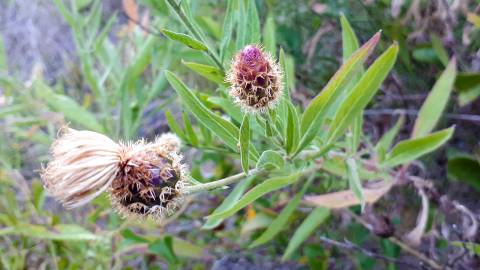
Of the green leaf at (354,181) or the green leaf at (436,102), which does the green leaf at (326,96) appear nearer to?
the green leaf at (354,181)

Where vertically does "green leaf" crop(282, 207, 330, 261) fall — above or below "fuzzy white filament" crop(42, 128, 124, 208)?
below

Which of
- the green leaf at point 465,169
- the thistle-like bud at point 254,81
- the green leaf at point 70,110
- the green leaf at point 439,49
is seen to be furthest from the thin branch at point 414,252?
the green leaf at point 70,110

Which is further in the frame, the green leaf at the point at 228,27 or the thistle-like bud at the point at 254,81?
the green leaf at the point at 228,27

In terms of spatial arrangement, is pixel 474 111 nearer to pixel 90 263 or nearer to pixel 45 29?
pixel 90 263

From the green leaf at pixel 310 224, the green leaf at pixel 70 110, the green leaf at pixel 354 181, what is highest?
the green leaf at pixel 70 110

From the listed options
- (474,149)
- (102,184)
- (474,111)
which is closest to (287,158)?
(102,184)

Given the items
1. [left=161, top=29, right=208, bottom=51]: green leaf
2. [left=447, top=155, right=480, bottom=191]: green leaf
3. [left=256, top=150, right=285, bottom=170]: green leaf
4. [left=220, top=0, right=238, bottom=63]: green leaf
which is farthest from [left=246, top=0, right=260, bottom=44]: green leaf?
[left=447, top=155, right=480, bottom=191]: green leaf

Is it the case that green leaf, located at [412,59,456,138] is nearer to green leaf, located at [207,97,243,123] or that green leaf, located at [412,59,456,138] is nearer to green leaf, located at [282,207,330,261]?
green leaf, located at [282,207,330,261]
